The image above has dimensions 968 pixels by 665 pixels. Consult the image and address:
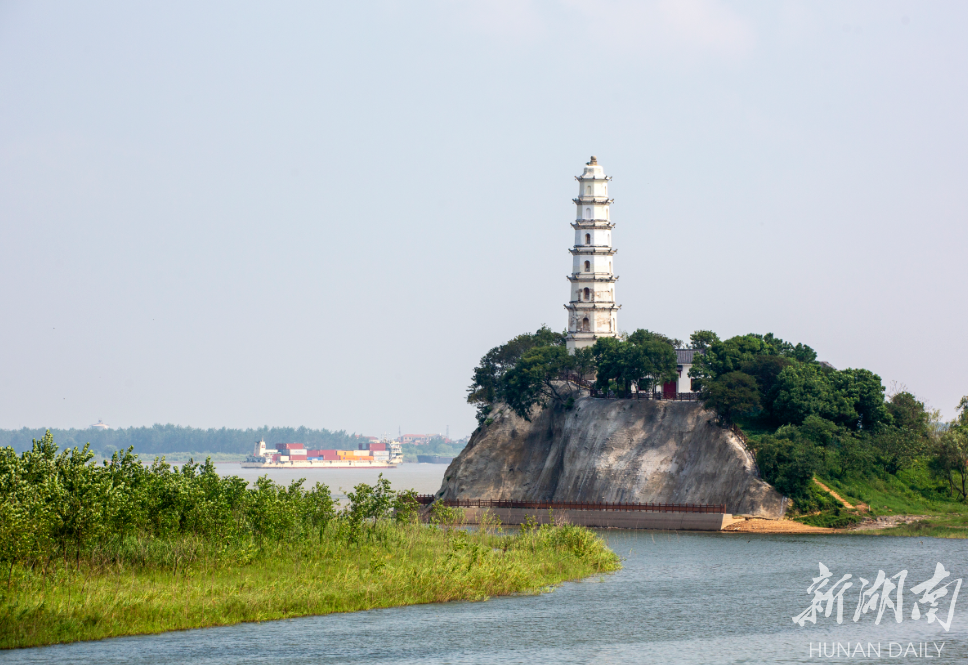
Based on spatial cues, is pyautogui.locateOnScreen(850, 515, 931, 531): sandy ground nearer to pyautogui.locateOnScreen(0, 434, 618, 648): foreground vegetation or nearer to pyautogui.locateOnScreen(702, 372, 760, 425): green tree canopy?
pyautogui.locateOnScreen(702, 372, 760, 425): green tree canopy

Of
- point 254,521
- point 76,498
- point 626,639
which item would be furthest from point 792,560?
point 76,498

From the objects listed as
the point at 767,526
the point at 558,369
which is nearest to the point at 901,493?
the point at 767,526

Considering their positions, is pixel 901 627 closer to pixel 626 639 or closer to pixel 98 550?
pixel 626 639

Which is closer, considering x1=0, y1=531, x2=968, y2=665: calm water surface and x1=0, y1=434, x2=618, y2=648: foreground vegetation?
x1=0, y1=531, x2=968, y2=665: calm water surface

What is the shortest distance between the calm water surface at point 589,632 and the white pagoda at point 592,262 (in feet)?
178

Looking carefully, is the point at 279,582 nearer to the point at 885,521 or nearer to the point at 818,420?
the point at 885,521

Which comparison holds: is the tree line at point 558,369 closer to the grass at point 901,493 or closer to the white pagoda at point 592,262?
the white pagoda at point 592,262

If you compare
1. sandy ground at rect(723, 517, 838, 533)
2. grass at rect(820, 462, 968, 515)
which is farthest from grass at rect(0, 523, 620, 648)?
grass at rect(820, 462, 968, 515)

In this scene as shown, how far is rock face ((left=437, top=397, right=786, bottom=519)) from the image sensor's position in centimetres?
9769

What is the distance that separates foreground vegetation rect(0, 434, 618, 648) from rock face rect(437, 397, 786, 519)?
35.8 metres

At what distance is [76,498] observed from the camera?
1860 inches

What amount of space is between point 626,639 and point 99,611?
63.0ft

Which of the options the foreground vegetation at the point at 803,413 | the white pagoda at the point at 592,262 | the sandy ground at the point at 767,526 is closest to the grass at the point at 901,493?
the foreground vegetation at the point at 803,413

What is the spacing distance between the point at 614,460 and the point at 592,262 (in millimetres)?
19525
